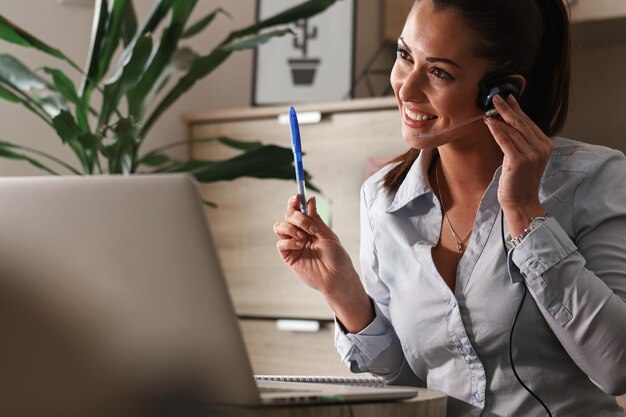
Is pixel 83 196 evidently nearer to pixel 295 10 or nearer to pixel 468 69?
pixel 468 69

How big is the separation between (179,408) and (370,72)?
7.11 feet

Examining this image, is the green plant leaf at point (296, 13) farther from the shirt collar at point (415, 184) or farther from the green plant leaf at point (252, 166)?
the shirt collar at point (415, 184)

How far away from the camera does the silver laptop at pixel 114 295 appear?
2.31 feet

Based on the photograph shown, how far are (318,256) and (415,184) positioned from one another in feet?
0.68

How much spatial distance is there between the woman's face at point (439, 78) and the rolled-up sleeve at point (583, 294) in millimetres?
213

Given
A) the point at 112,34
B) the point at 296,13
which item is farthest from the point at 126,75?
the point at 296,13

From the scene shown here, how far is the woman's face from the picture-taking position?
1.24 metres

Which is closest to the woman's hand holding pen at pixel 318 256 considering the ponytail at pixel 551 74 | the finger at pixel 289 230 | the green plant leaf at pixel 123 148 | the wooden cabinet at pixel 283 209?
the finger at pixel 289 230

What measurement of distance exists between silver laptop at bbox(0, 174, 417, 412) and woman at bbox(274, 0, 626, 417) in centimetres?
46

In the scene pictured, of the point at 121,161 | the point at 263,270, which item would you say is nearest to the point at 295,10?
the point at 121,161

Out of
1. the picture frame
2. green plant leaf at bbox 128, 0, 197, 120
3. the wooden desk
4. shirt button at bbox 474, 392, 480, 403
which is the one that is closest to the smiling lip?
shirt button at bbox 474, 392, 480, 403

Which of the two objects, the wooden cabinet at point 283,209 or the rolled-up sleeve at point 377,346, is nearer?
the rolled-up sleeve at point 377,346

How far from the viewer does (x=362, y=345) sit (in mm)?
1230

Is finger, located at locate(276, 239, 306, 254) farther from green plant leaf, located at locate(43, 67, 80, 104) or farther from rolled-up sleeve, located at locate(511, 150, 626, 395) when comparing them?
green plant leaf, located at locate(43, 67, 80, 104)
